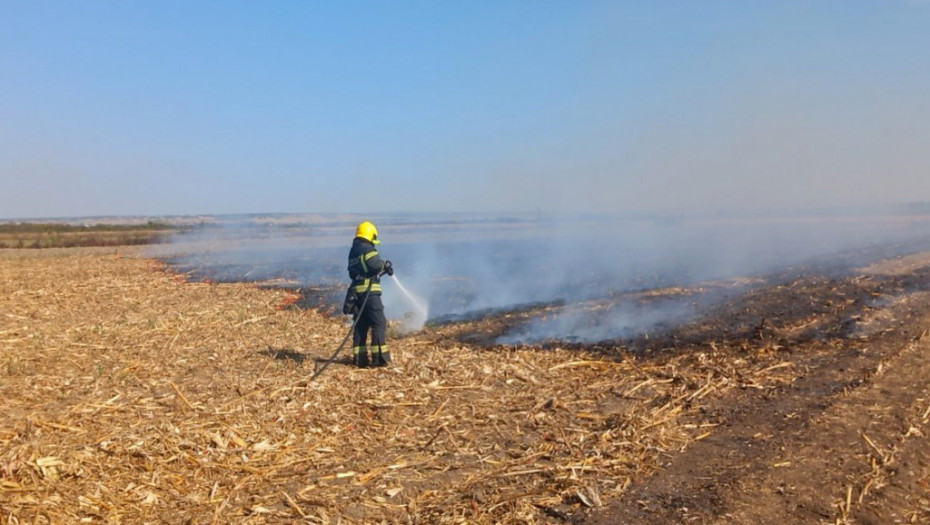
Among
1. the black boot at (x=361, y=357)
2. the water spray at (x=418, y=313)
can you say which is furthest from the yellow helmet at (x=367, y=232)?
the water spray at (x=418, y=313)

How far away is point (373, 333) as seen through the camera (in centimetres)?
1009

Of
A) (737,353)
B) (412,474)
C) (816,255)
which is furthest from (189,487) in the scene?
(816,255)

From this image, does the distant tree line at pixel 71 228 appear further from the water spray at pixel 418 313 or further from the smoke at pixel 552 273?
the water spray at pixel 418 313

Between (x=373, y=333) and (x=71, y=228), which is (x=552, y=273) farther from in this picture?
(x=71, y=228)

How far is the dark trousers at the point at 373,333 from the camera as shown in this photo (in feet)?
32.9

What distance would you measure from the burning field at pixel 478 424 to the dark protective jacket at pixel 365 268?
1.28 metres

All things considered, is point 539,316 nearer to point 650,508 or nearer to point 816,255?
point 650,508

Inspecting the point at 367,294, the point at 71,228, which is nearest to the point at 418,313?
the point at 367,294

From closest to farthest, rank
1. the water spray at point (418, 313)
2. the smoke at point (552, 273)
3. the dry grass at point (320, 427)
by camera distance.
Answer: the dry grass at point (320, 427)
the smoke at point (552, 273)
the water spray at point (418, 313)

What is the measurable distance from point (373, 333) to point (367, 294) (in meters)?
0.63

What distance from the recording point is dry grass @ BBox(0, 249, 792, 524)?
18.5ft

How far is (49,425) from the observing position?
7.06 m

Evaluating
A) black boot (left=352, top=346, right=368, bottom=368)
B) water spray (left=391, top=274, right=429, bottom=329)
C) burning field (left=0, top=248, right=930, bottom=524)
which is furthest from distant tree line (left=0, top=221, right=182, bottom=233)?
black boot (left=352, top=346, right=368, bottom=368)

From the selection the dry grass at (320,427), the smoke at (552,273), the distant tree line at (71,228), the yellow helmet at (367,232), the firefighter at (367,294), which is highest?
the distant tree line at (71,228)
